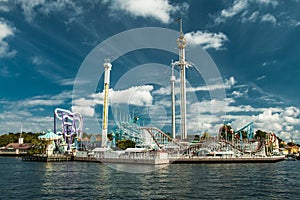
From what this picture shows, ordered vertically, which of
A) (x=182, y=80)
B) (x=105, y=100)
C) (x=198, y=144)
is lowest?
(x=198, y=144)

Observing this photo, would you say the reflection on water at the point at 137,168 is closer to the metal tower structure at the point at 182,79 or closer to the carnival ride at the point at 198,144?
the carnival ride at the point at 198,144

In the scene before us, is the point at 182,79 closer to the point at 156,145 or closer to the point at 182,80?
the point at 182,80

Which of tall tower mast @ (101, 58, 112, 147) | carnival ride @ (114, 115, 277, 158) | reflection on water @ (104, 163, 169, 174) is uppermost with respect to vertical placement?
tall tower mast @ (101, 58, 112, 147)

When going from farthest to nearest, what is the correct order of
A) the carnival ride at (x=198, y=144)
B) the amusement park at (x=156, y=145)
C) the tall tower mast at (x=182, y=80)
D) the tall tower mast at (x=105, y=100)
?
the tall tower mast at (x=182, y=80), the tall tower mast at (x=105, y=100), the carnival ride at (x=198, y=144), the amusement park at (x=156, y=145)

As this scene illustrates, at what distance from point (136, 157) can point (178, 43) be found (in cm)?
6039

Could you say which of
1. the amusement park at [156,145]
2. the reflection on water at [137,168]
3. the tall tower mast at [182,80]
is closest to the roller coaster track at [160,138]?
the amusement park at [156,145]

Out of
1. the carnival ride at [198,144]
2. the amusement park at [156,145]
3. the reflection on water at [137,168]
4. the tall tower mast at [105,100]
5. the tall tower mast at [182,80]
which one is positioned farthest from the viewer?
the tall tower mast at [182,80]

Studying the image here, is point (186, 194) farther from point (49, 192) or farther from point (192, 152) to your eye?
point (192, 152)

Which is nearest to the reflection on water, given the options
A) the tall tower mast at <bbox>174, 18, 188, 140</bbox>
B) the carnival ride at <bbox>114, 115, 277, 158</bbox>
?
the carnival ride at <bbox>114, 115, 277, 158</bbox>

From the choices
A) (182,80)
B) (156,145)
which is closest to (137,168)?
(156,145)

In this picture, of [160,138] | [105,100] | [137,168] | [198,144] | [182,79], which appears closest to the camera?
[137,168]

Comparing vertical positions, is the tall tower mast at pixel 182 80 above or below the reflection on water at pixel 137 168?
above

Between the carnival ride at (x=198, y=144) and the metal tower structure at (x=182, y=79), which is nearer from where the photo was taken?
the carnival ride at (x=198, y=144)

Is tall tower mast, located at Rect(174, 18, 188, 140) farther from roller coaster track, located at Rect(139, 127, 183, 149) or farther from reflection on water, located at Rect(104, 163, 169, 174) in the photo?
reflection on water, located at Rect(104, 163, 169, 174)
